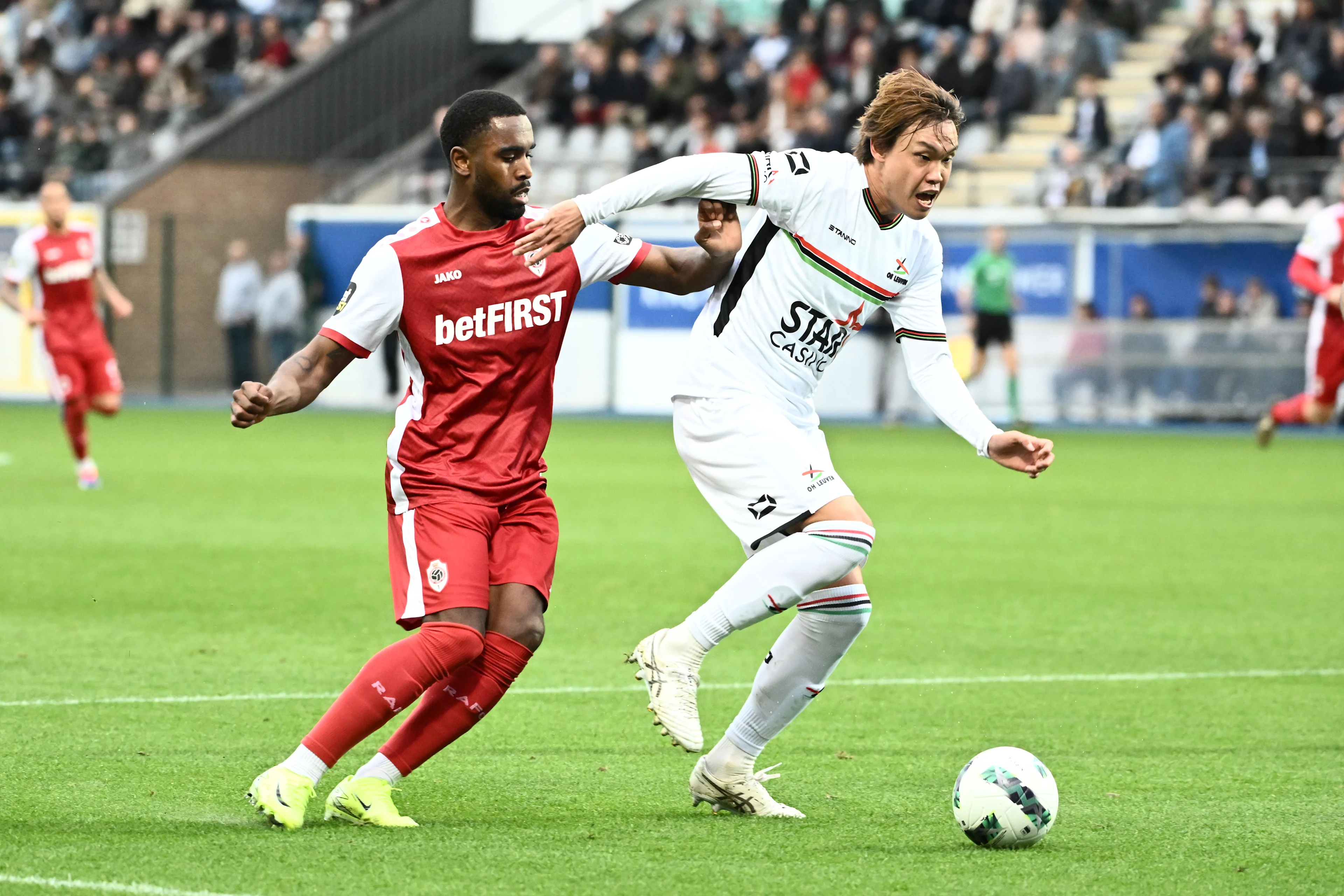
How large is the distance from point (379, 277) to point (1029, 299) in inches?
827

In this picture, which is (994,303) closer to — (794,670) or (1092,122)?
(1092,122)

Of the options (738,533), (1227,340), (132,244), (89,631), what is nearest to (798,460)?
(738,533)

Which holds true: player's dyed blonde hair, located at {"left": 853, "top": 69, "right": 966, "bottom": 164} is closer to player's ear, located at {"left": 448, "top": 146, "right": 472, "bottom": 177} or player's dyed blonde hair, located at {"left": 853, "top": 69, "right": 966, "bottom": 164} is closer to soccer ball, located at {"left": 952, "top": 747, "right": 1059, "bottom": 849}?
player's ear, located at {"left": 448, "top": 146, "right": 472, "bottom": 177}

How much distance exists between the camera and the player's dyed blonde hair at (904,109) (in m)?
5.54

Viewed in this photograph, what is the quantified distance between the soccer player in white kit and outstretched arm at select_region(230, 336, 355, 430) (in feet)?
3.50

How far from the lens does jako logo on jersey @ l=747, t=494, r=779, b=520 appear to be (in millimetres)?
5492

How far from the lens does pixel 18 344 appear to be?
29938 mm

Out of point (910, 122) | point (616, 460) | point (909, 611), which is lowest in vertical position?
point (616, 460)

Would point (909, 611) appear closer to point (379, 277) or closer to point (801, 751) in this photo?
point (801, 751)

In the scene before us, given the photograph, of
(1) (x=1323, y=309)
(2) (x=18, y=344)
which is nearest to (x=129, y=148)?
(2) (x=18, y=344)

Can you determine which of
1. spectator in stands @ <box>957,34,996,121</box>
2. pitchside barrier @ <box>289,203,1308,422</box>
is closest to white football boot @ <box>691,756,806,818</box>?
pitchside barrier @ <box>289,203,1308,422</box>

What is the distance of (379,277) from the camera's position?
5.32 m

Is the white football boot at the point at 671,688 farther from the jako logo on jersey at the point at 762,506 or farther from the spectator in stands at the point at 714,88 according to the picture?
the spectator in stands at the point at 714,88

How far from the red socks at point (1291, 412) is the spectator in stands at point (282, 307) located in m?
17.8
